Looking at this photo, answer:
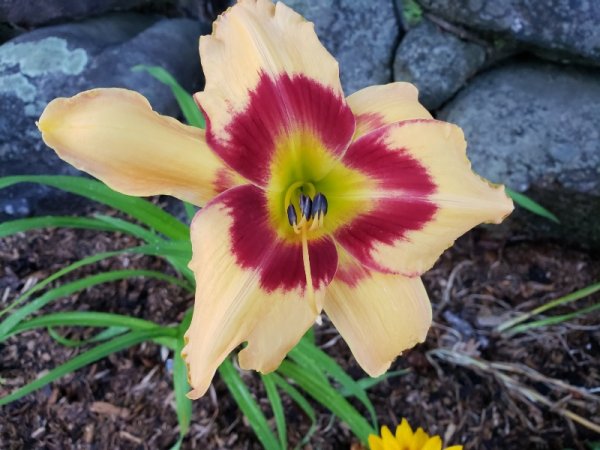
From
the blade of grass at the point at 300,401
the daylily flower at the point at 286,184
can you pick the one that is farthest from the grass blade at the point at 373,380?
the daylily flower at the point at 286,184

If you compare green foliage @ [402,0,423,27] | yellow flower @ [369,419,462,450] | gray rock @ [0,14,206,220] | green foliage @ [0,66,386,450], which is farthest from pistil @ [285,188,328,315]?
green foliage @ [402,0,423,27]

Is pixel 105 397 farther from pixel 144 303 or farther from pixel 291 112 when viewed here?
pixel 291 112

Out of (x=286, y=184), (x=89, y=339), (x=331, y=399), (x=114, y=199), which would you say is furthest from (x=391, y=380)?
(x=286, y=184)

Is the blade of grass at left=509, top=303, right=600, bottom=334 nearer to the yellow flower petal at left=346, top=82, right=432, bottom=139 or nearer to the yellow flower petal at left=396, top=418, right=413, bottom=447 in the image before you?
the yellow flower petal at left=396, top=418, right=413, bottom=447

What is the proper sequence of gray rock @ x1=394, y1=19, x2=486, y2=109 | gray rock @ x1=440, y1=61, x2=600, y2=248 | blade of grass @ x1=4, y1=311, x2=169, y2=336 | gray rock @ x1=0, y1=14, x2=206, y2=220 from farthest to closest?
gray rock @ x1=394, y1=19, x2=486, y2=109, gray rock @ x1=440, y1=61, x2=600, y2=248, gray rock @ x1=0, y1=14, x2=206, y2=220, blade of grass @ x1=4, y1=311, x2=169, y2=336

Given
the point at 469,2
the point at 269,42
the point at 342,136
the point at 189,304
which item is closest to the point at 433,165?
the point at 342,136

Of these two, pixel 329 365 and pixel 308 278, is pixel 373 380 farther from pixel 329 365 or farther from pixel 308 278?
pixel 308 278

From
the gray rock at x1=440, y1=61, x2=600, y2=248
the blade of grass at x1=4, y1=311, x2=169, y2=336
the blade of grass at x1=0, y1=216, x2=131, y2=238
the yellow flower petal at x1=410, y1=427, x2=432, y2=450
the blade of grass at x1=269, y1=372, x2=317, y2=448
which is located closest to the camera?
the blade of grass at x1=0, y1=216, x2=131, y2=238

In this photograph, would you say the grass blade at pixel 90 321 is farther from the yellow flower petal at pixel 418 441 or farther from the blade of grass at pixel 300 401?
the yellow flower petal at pixel 418 441
